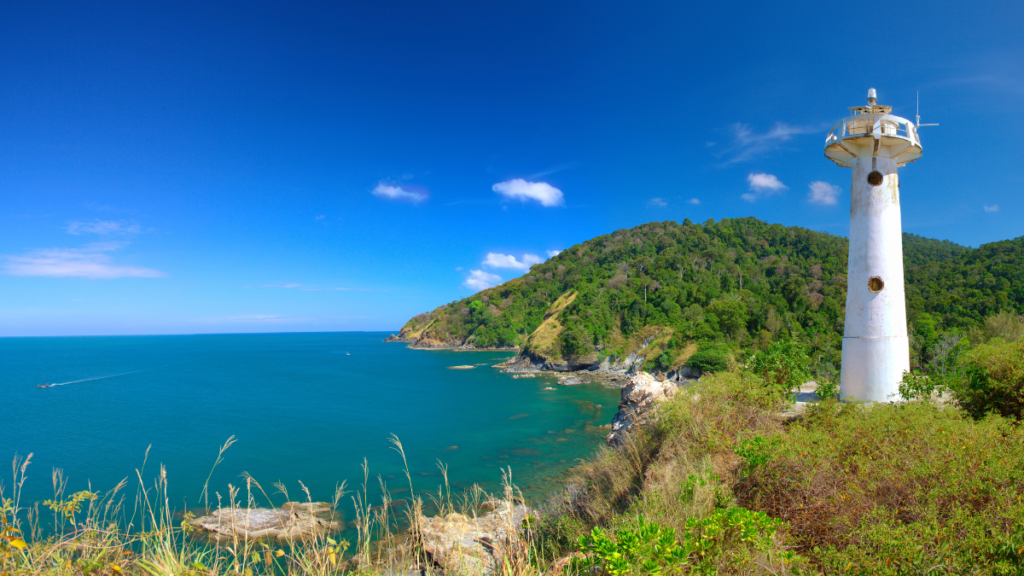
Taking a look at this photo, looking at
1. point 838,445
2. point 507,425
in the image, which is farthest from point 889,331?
point 507,425

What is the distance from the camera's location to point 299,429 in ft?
86.2

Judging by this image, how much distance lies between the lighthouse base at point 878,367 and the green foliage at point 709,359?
27.6 metres

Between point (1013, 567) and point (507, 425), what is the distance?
25.0 m

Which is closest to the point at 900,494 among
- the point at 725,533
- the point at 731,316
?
the point at 725,533

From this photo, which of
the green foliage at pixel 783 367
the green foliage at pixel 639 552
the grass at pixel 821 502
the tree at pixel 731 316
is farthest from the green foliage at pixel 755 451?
the tree at pixel 731 316

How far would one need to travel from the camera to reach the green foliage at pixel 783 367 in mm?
10375

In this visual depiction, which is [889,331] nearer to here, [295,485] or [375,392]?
[295,485]

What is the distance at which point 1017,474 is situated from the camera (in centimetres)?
418

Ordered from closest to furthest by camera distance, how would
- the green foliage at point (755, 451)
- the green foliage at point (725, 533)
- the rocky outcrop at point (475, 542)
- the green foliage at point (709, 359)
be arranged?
the rocky outcrop at point (475, 542), the green foliage at point (725, 533), the green foliage at point (755, 451), the green foliage at point (709, 359)

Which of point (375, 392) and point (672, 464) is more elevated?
point (672, 464)

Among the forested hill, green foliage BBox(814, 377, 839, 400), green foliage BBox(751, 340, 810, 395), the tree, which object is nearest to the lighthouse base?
green foliage BBox(814, 377, 839, 400)

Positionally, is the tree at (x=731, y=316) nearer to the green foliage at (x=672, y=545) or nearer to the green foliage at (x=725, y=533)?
the green foliage at (x=672, y=545)

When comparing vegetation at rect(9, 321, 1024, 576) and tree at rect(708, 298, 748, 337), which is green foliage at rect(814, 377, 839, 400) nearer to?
vegetation at rect(9, 321, 1024, 576)

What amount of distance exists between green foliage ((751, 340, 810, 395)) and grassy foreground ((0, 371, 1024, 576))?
289 centimetres
